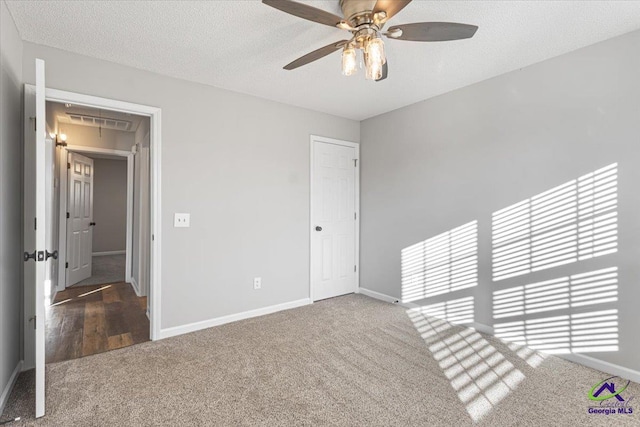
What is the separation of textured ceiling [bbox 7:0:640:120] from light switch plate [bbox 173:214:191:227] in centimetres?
132

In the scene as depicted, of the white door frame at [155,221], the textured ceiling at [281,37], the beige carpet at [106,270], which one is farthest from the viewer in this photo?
the beige carpet at [106,270]

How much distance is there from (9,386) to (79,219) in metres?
3.67

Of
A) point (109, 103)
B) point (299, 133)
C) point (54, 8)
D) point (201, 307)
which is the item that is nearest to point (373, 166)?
point (299, 133)

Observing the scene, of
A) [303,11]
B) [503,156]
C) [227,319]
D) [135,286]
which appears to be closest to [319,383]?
[227,319]

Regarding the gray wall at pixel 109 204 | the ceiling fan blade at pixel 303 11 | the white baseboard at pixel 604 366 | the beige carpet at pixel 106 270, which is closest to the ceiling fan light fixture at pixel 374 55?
the ceiling fan blade at pixel 303 11

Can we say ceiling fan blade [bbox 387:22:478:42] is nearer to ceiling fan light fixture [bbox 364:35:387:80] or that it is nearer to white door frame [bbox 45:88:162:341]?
ceiling fan light fixture [bbox 364:35:387:80]

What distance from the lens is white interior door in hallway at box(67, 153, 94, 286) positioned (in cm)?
473

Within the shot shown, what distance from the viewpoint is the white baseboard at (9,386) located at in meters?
1.89

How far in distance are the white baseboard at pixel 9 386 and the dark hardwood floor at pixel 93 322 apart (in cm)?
20

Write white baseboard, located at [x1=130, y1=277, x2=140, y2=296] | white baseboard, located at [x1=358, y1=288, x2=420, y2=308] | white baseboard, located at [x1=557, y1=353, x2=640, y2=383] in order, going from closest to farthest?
white baseboard, located at [x1=557, y1=353, x2=640, y2=383] → white baseboard, located at [x1=358, y1=288, x2=420, y2=308] → white baseboard, located at [x1=130, y1=277, x2=140, y2=296]

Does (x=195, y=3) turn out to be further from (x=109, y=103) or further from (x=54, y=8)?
(x=109, y=103)

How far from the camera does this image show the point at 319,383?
2.17m

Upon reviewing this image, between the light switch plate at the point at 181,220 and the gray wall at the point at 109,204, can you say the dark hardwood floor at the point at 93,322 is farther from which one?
the gray wall at the point at 109,204

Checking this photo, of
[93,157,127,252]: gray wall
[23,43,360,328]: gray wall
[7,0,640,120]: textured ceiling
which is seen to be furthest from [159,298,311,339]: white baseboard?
[93,157,127,252]: gray wall
